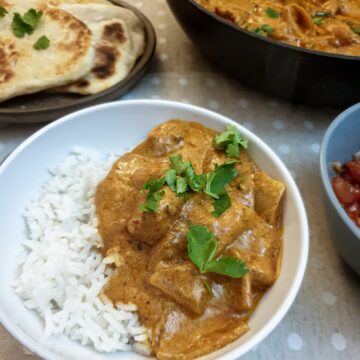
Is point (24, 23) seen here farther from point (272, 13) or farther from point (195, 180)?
point (195, 180)

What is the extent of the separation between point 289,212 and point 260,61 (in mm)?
682

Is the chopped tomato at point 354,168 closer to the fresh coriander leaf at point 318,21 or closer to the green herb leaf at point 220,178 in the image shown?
the green herb leaf at point 220,178

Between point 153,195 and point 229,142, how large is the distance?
1.16 ft

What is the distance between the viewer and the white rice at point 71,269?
1194 millimetres

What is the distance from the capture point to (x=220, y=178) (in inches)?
52.9

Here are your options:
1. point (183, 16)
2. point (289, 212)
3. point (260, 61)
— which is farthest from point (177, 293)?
point (183, 16)

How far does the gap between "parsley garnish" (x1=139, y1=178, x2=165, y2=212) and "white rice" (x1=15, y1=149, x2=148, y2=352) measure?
213 millimetres

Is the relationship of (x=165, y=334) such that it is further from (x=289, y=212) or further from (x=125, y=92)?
(x=125, y=92)

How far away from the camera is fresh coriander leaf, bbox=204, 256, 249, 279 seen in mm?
1169

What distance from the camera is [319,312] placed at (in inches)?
56.1

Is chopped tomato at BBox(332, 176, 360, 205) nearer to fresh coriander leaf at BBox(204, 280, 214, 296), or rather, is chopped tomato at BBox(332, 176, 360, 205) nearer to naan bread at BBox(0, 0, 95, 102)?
fresh coriander leaf at BBox(204, 280, 214, 296)

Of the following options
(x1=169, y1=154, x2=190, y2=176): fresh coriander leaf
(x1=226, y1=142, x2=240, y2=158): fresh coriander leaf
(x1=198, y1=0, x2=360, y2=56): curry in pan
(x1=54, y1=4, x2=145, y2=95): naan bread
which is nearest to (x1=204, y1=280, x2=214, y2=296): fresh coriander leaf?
(x1=169, y1=154, x2=190, y2=176): fresh coriander leaf

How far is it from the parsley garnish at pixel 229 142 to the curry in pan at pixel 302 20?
0.61 meters

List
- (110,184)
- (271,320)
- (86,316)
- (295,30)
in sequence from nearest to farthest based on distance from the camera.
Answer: (271,320), (86,316), (110,184), (295,30)
